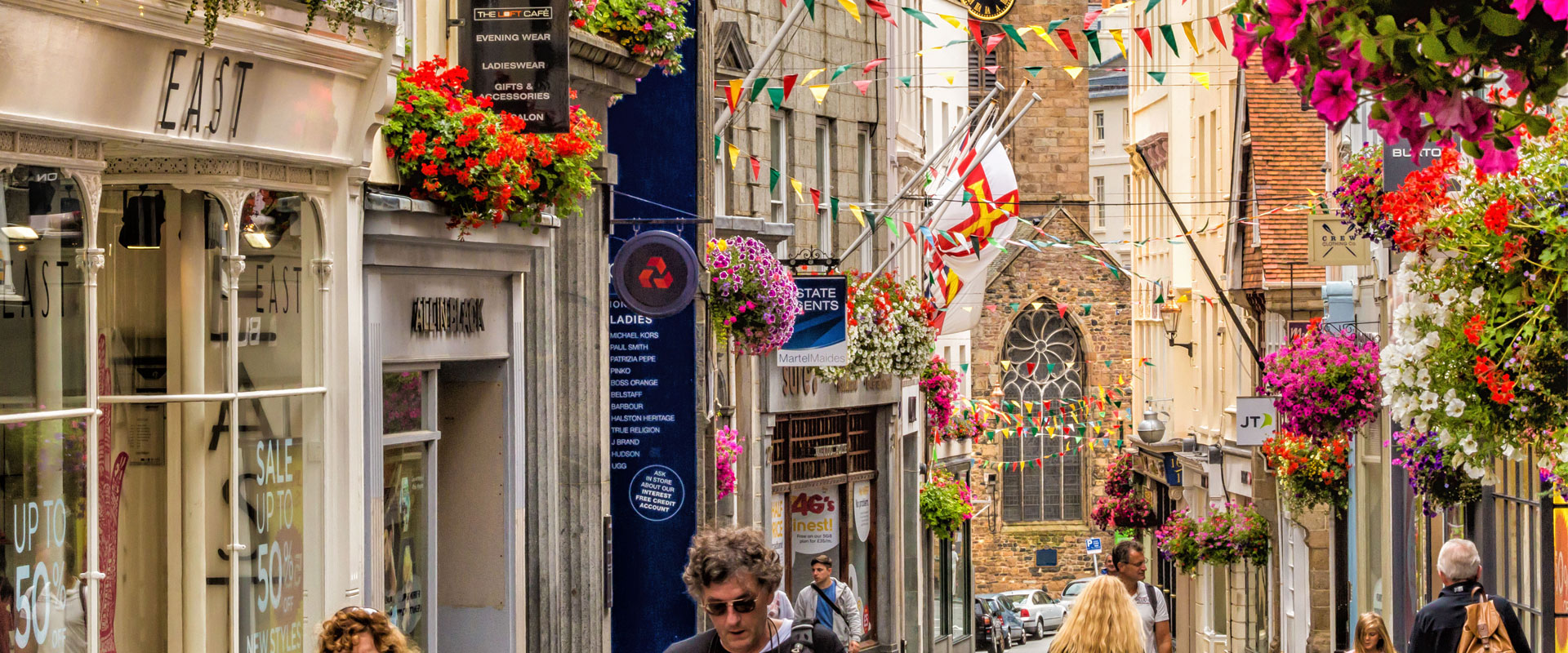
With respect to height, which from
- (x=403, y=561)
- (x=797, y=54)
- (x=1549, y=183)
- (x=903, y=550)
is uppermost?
(x=797, y=54)

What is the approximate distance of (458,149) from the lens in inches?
382

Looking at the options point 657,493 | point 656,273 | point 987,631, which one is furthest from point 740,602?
point 987,631

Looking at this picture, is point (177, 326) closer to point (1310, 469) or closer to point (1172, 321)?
point (1310, 469)

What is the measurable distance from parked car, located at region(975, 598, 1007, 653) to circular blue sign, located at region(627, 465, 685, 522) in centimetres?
2497

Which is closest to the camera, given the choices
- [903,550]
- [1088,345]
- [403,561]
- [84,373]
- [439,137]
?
[84,373]

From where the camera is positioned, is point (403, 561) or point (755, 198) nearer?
point (403, 561)

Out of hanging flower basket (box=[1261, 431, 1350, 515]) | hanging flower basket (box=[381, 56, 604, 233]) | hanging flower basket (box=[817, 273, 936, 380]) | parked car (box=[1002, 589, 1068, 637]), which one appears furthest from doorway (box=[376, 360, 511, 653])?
parked car (box=[1002, 589, 1068, 637])

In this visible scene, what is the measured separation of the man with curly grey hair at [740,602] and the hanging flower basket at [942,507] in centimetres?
2420

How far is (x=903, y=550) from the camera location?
89.9 feet

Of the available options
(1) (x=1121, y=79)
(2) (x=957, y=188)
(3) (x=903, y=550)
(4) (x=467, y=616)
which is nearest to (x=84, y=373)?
(4) (x=467, y=616)

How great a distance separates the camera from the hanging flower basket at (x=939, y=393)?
1152 inches

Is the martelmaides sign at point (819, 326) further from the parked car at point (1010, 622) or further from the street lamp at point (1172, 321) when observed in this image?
the parked car at point (1010, 622)

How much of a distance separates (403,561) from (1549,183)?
5.67m

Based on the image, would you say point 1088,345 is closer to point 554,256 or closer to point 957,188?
point 957,188
